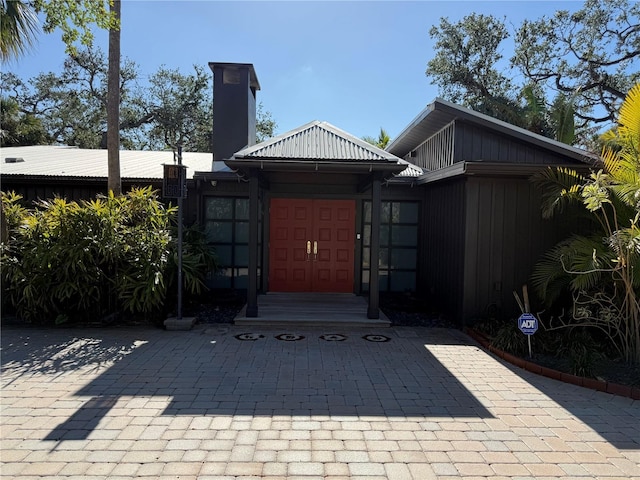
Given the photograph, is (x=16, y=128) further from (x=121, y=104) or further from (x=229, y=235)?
(x=229, y=235)

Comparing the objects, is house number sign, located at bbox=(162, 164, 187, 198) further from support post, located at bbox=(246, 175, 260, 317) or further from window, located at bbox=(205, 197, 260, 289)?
window, located at bbox=(205, 197, 260, 289)

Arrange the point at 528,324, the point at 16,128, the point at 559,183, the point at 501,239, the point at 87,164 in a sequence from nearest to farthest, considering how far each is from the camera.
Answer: the point at 528,324
the point at 559,183
the point at 501,239
the point at 87,164
the point at 16,128

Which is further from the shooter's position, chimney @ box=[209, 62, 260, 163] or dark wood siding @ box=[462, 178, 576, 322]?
chimney @ box=[209, 62, 260, 163]

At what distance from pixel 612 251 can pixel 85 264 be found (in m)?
7.29

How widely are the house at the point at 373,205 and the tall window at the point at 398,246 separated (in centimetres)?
2

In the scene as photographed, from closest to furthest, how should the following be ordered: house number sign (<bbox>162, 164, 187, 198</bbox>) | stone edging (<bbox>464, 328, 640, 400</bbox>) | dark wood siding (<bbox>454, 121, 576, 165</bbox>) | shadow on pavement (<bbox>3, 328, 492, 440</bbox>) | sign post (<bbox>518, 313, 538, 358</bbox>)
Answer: shadow on pavement (<bbox>3, 328, 492, 440</bbox>)
stone edging (<bbox>464, 328, 640, 400</bbox>)
sign post (<bbox>518, 313, 538, 358</bbox>)
house number sign (<bbox>162, 164, 187, 198</bbox>)
dark wood siding (<bbox>454, 121, 576, 165</bbox>)

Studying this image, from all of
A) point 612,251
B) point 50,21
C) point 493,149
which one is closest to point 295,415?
point 612,251

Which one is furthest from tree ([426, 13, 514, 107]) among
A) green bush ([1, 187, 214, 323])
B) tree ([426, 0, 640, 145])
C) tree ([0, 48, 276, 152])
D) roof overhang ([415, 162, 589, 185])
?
green bush ([1, 187, 214, 323])

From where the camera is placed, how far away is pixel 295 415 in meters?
3.77

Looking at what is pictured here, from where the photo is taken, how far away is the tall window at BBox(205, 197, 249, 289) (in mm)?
9352

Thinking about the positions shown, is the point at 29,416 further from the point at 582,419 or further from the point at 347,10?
the point at 347,10

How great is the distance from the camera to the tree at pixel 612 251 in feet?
15.5

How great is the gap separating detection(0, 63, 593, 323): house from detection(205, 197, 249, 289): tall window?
22mm

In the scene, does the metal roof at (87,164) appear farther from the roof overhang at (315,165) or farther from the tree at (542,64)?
the tree at (542,64)
